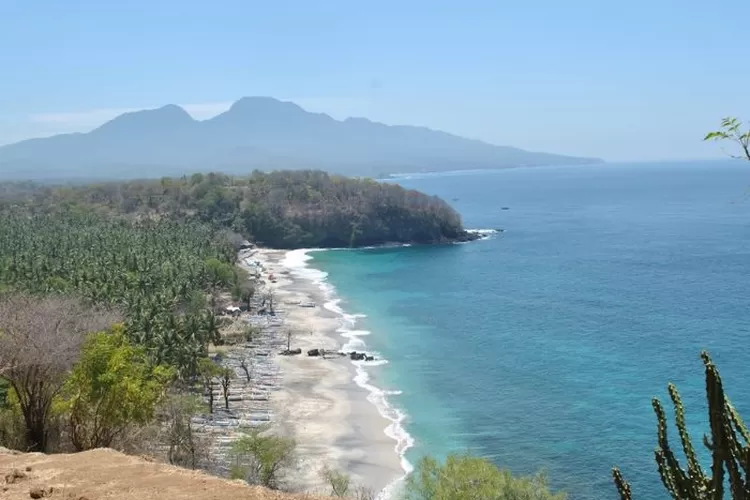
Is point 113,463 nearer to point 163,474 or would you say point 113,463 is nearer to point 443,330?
point 163,474

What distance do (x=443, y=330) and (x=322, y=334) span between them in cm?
1185

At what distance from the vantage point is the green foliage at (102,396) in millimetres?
21547

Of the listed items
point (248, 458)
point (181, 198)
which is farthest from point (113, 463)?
point (181, 198)

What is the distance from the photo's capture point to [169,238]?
9362 cm

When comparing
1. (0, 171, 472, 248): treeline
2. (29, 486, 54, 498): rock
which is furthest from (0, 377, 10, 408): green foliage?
(0, 171, 472, 248): treeline

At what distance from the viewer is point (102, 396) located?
71.5ft

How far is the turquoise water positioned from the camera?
39.7 metres

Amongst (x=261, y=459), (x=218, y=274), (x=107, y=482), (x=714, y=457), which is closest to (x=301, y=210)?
(x=218, y=274)

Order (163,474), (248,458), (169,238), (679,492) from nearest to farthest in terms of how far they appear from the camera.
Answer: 1. (679,492)
2. (163,474)
3. (248,458)
4. (169,238)

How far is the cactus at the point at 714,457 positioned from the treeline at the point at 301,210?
12925 centimetres

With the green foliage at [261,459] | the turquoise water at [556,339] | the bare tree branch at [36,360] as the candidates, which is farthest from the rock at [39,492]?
the green foliage at [261,459]

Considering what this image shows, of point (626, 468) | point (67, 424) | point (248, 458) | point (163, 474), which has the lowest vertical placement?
point (626, 468)

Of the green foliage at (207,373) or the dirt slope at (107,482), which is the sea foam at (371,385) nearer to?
the green foliage at (207,373)

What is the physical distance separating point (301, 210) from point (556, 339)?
88799 millimetres
